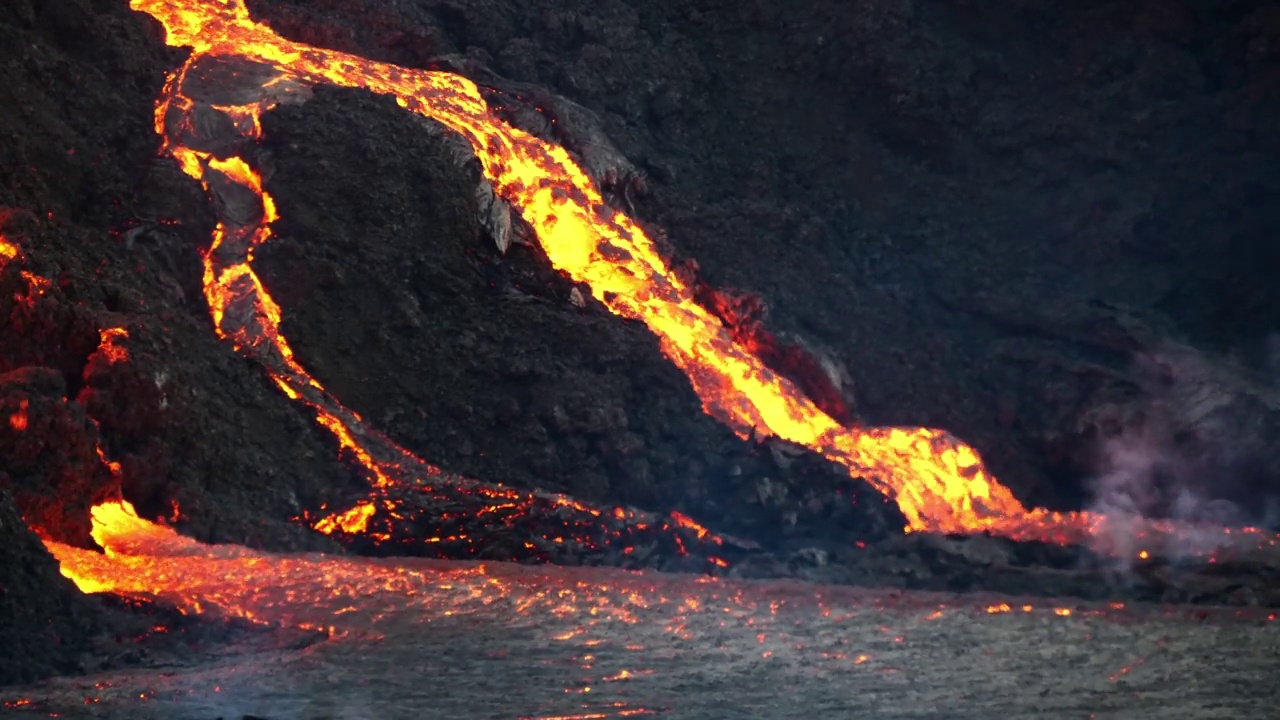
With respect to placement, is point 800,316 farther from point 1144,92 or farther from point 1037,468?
point 1144,92

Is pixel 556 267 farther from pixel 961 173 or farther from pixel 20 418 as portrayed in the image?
pixel 20 418

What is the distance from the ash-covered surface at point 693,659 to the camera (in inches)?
372

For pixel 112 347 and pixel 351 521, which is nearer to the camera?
pixel 112 347

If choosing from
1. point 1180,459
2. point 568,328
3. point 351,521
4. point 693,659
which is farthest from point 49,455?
point 1180,459

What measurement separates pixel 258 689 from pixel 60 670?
4.40ft

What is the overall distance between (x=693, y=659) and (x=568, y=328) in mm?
8295

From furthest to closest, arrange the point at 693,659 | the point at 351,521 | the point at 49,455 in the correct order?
the point at 351,521 < the point at 49,455 < the point at 693,659

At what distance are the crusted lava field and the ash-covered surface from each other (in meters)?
1.10

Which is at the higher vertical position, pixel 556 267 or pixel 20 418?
pixel 556 267

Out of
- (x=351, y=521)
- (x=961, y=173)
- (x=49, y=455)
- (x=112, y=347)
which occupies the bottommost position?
(x=351, y=521)

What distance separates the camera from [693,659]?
10969 millimetres

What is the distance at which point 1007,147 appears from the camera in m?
24.3

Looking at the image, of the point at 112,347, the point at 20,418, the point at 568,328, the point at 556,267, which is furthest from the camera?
the point at 556,267

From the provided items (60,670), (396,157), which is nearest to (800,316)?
(396,157)
